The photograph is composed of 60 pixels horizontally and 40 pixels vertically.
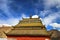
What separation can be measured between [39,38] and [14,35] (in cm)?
142

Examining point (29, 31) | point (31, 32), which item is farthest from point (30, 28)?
point (31, 32)

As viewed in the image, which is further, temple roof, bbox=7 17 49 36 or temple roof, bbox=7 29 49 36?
temple roof, bbox=7 17 49 36

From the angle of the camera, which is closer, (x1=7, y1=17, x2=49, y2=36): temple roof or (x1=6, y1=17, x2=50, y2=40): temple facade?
(x1=6, y1=17, x2=50, y2=40): temple facade

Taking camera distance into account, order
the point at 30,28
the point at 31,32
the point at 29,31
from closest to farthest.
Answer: the point at 31,32 → the point at 29,31 → the point at 30,28

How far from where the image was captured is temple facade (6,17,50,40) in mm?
11234

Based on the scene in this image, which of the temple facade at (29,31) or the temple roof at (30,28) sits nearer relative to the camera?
the temple facade at (29,31)

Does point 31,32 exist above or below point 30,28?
below

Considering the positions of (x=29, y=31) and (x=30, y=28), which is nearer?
(x=29, y=31)

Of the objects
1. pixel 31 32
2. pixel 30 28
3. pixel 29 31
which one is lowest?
pixel 31 32

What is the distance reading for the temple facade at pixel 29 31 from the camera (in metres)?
11.2

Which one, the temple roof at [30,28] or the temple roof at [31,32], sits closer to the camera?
the temple roof at [31,32]

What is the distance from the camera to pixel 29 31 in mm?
11695

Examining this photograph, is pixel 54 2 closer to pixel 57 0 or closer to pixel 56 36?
pixel 57 0

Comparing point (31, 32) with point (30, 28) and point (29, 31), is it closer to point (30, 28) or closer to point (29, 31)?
point (29, 31)
